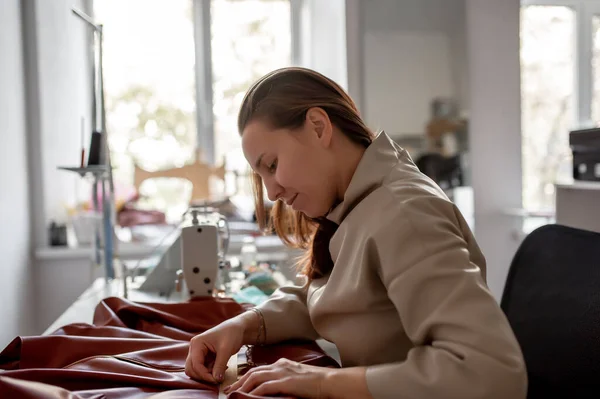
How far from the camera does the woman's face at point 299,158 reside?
3.13 ft

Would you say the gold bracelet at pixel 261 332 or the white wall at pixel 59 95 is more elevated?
the white wall at pixel 59 95

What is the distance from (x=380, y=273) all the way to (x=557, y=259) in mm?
521

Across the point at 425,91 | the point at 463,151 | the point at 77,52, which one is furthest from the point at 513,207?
the point at 77,52

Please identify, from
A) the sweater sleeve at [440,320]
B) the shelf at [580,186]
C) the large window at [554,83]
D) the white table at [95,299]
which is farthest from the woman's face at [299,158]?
the large window at [554,83]

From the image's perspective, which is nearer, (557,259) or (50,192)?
(557,259)

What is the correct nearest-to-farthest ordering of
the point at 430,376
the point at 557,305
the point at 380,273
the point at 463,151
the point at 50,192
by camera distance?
the point at 430,376 < the point at 380,273 < the point at 557,305 < the point at 50,192 < the point at 463,151

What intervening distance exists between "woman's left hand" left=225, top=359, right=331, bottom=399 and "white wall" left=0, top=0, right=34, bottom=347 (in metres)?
1.99

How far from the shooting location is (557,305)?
3.64ft

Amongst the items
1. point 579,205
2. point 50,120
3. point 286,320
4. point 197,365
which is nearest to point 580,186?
point 579,205

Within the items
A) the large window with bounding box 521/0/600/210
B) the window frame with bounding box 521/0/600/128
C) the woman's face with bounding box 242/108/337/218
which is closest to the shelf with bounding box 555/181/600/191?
the woman's face with bounding box 242/108/337/218

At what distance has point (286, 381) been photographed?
2.62 ft

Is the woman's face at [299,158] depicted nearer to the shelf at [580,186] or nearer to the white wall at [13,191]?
the shelf at [580,186]

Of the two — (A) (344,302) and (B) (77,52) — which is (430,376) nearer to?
(A) (344,302)

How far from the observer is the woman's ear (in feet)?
3.13
